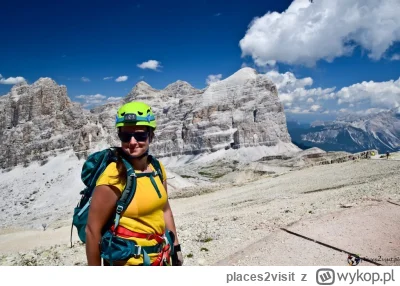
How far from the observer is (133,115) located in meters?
3.87

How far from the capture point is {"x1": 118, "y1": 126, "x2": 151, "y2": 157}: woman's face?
3822 millimetres

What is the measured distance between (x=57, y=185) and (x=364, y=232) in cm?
6303

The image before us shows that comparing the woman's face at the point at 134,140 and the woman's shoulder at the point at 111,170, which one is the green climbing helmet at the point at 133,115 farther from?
the woman's shoulder at the point at 111,170

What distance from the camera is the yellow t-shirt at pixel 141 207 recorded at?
346 centimetres

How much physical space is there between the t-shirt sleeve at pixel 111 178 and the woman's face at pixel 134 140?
0.36m

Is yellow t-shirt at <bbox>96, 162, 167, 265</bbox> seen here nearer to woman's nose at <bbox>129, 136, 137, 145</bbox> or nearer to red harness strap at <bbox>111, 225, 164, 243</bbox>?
red harness strap at <bbox>111, 225, 164, 243</bbox>

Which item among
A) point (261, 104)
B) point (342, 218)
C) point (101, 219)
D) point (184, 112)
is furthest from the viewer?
point (184, 112)
